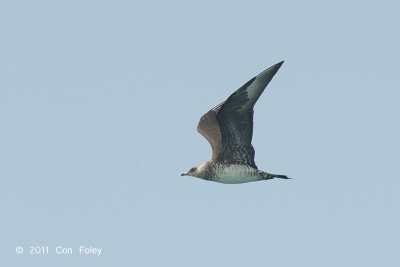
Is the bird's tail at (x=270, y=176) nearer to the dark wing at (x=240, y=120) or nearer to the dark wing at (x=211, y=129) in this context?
the dark wing at (x=240, y=120)

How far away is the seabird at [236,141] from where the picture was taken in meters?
21.5

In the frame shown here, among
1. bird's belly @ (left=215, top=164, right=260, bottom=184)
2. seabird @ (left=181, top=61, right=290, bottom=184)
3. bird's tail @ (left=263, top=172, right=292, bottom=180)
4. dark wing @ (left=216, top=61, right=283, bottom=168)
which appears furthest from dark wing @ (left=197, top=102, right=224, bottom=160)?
bird's tail @ (left=263, top=172, right=292, bottom=180)

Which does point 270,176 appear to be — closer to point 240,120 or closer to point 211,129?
point 240,120

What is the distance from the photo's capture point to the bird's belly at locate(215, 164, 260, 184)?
2261 centimetres

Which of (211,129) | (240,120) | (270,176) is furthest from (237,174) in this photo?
(211,129)

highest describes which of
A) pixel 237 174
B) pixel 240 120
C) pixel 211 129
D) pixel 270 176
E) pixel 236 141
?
pixel 211 129

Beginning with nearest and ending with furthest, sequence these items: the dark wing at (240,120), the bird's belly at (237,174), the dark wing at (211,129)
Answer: the dark wing at (240,120) < the bird's belly at (237,174) < the dark wing at (211,129)

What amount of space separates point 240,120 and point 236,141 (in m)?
0.71

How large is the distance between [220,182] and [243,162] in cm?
86

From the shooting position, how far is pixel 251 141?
2250 centimetres

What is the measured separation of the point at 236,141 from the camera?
73.8 feet

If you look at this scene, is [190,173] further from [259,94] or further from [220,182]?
[259,94]

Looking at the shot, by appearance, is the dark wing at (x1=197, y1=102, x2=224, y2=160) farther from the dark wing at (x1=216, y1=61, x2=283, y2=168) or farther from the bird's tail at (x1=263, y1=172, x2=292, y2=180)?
the bird's tail at (x1=263, y1=172, x2=292, y2=180)

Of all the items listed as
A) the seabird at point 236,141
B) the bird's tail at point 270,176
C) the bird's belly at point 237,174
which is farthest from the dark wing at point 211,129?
the bird's tail at point 270,176
